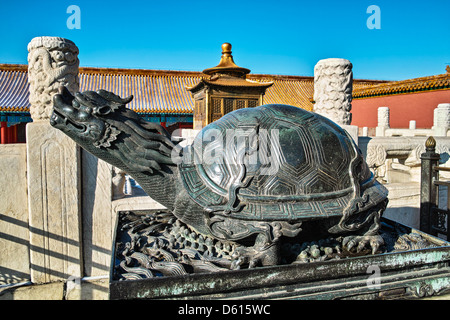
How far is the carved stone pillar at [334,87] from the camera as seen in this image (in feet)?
12.4

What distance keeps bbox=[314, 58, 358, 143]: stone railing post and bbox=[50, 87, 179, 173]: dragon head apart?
271 centimetres

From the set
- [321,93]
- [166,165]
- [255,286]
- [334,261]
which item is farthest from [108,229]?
[321,93]

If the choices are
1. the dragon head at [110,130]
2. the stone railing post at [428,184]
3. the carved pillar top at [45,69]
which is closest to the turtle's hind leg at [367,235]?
the dragon head at [110,130]

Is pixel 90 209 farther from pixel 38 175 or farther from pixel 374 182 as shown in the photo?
pixel 374 182

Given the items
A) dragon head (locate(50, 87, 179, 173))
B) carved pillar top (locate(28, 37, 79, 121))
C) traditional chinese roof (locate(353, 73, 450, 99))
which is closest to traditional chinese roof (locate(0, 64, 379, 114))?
traditional chinese roof (locate(353, 73, 450, 99))

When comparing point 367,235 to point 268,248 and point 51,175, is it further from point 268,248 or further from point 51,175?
point 51,175

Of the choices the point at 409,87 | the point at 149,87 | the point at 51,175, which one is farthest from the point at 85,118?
the point at 149,87

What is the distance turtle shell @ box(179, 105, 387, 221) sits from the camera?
5.44 ft

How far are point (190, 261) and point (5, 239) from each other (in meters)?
2.20

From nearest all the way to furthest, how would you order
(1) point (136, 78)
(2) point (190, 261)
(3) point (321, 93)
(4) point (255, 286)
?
(4) point (255, 286), (2) point (190, 261), (3) point (321, 93), (1) point (136, 78)

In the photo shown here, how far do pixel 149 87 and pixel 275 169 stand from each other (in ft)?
49.6

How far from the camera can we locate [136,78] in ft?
53.3

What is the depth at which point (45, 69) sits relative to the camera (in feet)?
9.06

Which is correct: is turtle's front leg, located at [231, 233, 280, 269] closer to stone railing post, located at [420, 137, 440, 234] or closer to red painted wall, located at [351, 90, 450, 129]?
stone railing post, located at [420, 137, 440, 234]
